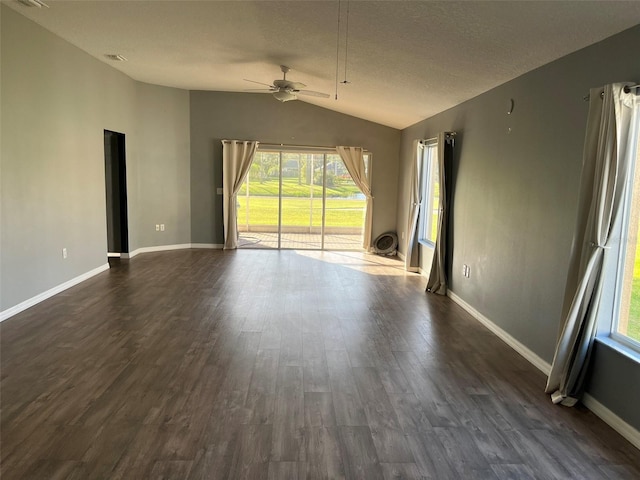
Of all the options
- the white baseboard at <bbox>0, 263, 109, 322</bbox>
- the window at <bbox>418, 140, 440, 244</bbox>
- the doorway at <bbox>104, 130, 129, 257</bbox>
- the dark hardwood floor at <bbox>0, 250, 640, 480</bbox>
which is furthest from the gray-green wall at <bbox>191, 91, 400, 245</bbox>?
the dark hardwood floor at <bbox>0, 250, 640, 480</bbox>

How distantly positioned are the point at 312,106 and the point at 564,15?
6.18m

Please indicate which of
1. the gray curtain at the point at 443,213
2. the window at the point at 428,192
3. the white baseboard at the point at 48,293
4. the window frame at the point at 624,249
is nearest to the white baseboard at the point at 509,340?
the gray curtain at the point at 443,213

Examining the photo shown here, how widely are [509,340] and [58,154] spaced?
17.0 ft

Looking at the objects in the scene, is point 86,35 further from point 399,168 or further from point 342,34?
point 399,168

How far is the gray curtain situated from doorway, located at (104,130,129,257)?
4.95 m

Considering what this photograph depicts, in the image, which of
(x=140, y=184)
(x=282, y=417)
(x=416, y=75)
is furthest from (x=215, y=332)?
(x=140, y=184)

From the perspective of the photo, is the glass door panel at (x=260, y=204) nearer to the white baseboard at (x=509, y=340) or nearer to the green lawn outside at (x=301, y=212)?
the green lawn outside at (x=301, y=212)

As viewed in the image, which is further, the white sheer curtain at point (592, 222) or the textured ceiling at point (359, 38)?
the textured ceiling at point (359, 38)

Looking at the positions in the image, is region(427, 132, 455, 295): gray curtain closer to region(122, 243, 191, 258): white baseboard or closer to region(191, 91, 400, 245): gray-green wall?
region(191, 91, 400, 245): gray-green wall

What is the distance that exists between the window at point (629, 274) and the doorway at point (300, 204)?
6.16 m

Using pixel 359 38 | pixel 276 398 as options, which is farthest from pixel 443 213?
pixel 276 398

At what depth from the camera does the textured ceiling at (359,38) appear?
9.32 ft

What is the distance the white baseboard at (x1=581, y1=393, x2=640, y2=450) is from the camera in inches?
96.0

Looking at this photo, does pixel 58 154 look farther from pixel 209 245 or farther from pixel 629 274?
pixel 629 274
